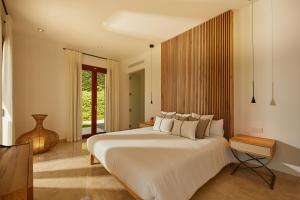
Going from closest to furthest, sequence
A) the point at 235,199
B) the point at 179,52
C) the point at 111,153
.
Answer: the point at 235,199 < the point at 111,153 < the point at 179,52

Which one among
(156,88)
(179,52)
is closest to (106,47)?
(156,88)

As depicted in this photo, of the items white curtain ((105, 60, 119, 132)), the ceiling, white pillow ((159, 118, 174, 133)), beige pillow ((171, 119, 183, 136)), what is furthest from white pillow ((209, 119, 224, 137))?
white curtain ((105, 60, 119, 132))

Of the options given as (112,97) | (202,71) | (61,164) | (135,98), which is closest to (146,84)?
(112,97)

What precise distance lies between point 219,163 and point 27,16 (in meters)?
4.31

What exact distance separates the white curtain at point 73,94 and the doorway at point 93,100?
0.88 ft

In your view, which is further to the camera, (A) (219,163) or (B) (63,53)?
(B) (63,53)

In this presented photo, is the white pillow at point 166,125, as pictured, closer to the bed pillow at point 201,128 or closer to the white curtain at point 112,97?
the bed pillow at point 201,128

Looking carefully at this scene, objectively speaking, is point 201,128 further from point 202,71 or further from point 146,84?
point 146,84

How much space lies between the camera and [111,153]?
204cm

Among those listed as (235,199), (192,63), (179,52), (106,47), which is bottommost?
(235,199)

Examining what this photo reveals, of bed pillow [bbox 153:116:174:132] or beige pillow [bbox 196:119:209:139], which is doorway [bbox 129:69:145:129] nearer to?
bed pillow [bbox 153:116:174:132]

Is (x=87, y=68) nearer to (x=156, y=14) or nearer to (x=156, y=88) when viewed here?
(x=156, y=88)

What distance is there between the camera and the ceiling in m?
2.56

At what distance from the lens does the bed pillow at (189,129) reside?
8.63 ft
